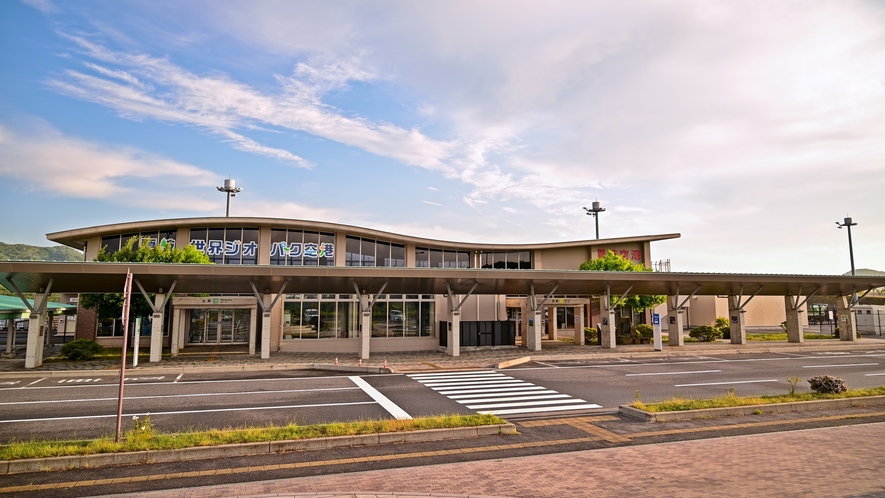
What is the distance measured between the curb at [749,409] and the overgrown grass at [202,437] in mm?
4089

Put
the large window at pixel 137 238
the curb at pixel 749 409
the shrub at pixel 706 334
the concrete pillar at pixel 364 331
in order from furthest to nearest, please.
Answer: the shrub at pixel 706 334
the large window at pixel 137 238
the concrete pillar at pixel 364 331
the curb at pixel 749 409

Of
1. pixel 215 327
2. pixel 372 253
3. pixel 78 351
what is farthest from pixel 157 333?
pixel 372 253

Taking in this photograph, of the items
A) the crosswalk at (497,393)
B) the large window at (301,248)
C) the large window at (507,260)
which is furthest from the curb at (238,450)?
the large window at (507,260)

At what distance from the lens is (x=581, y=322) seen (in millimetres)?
40875

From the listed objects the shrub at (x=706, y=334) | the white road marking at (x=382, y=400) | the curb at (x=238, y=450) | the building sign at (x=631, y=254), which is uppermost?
the building sign at (x=631, y=254)

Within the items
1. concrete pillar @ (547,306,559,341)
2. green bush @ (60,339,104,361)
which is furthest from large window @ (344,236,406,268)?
green bush @ (60,339,104,361)

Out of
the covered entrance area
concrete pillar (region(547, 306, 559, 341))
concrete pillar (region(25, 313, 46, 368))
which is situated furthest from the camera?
concrete pillar (region(547, 306, 559, 341))

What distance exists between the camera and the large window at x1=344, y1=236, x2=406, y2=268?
4166 cm

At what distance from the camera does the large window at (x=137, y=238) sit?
3825 centimetres

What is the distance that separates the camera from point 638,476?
8906mm

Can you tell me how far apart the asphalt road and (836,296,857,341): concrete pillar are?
1809 centimetres

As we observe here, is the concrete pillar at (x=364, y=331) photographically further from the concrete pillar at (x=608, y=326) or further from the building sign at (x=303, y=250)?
the concrete pillar at (x=608, y=326)

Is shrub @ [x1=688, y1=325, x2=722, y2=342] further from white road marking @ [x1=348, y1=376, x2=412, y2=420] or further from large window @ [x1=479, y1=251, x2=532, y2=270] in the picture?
white road marking @ [x1=348, y1=376, x2=412, y2=420]

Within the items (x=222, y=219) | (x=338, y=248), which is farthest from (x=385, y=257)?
(x=222, y=219)
